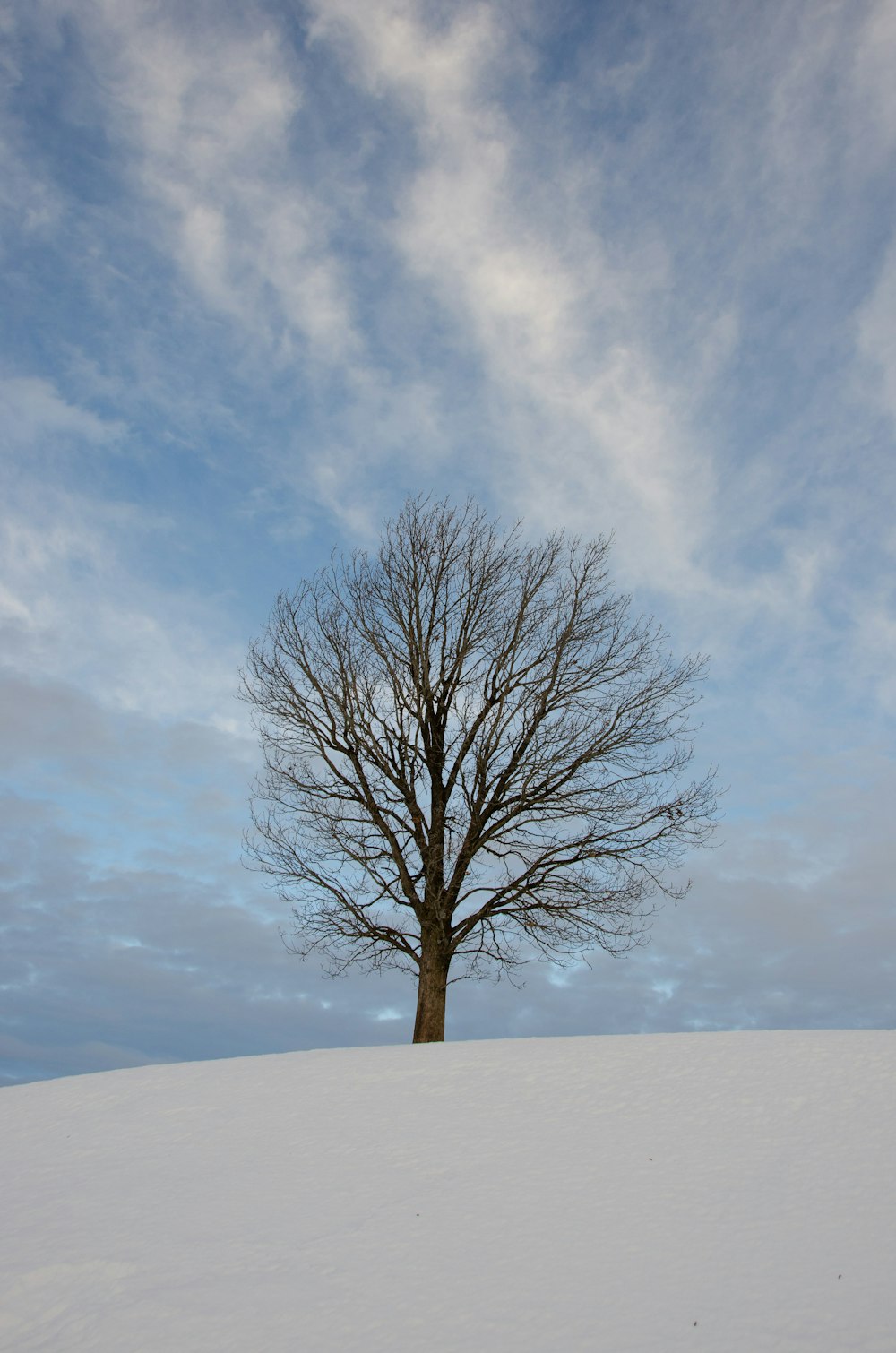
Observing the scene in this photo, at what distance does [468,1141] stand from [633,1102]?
53.5 inches

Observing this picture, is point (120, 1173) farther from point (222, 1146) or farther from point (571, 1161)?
point (571, 1161)

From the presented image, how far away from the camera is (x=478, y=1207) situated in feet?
18.4

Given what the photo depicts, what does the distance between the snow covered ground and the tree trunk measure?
455cm

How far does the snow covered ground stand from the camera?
4.38 meters

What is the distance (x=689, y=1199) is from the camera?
552cm

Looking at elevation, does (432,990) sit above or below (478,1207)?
above

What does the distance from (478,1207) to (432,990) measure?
8.20m

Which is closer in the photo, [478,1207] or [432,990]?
[478,1207]

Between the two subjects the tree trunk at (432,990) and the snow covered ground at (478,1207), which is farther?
the tree trunk at (432,990)

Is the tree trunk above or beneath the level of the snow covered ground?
above

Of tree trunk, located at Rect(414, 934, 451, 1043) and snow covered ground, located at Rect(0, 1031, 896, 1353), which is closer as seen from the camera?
snow covered ground, located at Rect(0, 1031, 896, 1353)

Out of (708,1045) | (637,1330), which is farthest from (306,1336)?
(708,1045)

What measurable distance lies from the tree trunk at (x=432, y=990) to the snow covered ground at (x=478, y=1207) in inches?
179

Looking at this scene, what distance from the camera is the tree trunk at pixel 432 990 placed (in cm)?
1338
